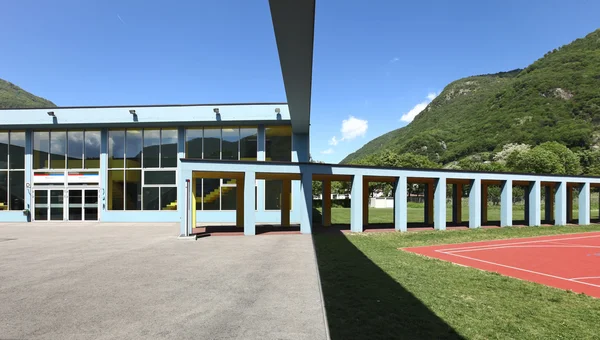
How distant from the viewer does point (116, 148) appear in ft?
79.6

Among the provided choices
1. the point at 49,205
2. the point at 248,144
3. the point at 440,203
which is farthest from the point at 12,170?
the point at 440,203

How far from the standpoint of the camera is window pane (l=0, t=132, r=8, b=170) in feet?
80.5

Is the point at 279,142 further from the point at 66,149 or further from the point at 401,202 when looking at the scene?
the point at 66,149

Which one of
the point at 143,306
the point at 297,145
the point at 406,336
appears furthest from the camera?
the point at 297,145

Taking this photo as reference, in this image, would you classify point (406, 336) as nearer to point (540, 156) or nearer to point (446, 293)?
point (446, 293)

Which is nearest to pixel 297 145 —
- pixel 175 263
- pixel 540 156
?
pixel 175 263

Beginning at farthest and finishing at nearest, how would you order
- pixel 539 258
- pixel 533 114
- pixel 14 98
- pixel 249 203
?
pixel 533 114 < pixel 14 98 < pixel 249 203 < pixel 539 258

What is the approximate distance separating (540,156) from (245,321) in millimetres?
69520

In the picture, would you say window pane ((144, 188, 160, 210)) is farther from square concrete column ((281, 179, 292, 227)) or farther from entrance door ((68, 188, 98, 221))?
square concrete column ((281, 179, 292, 227))

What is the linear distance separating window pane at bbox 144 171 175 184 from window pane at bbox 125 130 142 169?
3.25 feet

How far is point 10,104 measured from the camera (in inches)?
2822

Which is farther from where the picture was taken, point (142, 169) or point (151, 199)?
point (142, 169)

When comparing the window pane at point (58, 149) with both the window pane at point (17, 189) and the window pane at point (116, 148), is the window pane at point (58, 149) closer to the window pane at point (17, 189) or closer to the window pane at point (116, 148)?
the window pane at point (17, 189)

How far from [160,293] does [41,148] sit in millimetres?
24975
